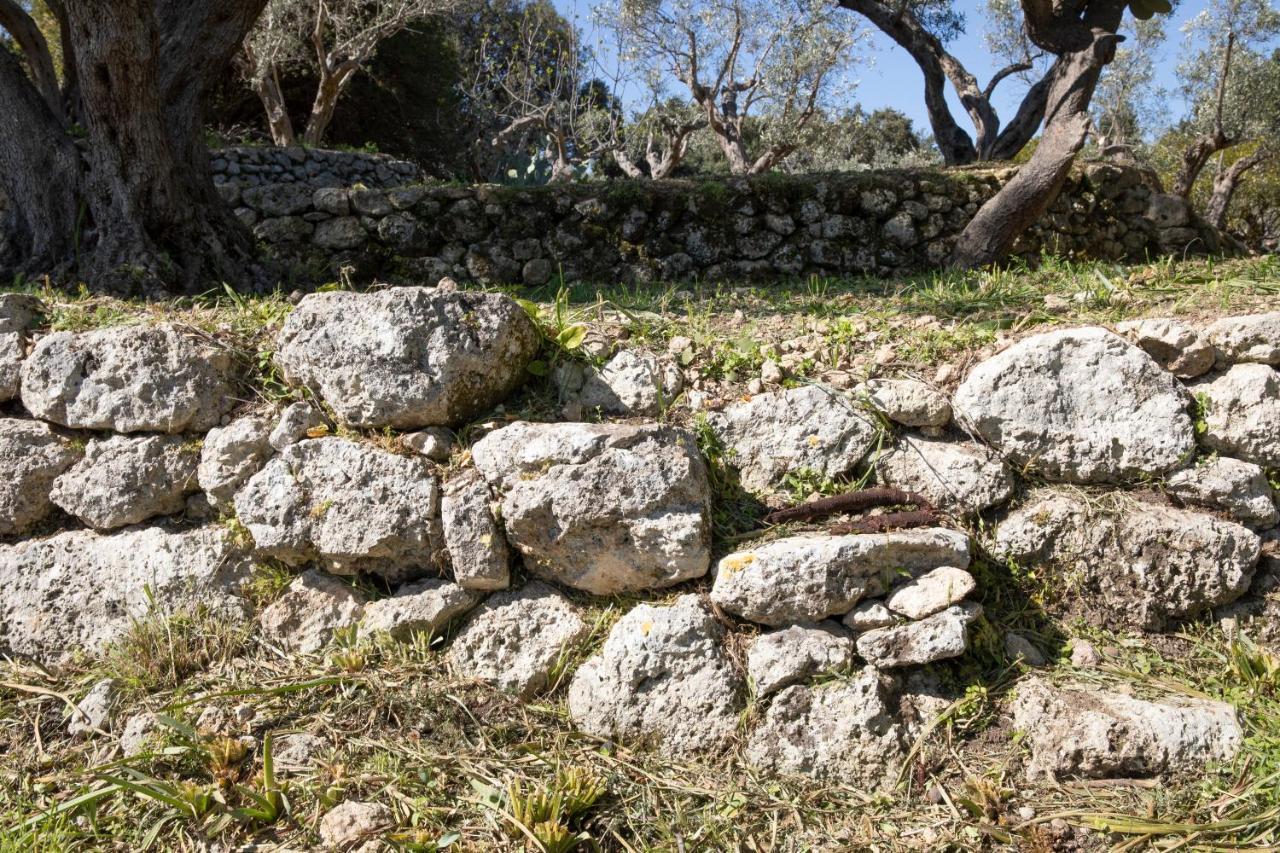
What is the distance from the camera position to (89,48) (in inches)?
171

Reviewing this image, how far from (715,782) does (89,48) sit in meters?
4.45

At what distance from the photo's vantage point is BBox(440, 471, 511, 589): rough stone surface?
3.19m

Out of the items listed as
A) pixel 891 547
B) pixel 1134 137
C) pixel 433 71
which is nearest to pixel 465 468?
pixel 891 547

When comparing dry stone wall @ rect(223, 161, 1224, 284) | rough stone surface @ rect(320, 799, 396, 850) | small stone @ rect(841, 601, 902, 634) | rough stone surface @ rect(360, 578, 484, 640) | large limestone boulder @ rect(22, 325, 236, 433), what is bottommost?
rough stone surface @ rect(320, 799, 396, 850)

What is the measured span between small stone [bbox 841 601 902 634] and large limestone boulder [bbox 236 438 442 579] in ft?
4.96

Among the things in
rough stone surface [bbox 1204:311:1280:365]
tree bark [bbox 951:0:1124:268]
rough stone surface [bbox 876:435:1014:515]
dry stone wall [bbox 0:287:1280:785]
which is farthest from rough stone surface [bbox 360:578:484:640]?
tree bark [bbox 951:0:1124:268]

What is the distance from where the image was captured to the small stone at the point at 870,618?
2.97 m

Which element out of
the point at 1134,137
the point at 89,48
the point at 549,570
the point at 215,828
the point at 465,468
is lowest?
the point at 215,828

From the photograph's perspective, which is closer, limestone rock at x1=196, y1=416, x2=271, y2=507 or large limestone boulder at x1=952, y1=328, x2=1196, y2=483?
large limestone boulder at x1=952, y1=328, x2=1196, y2=483

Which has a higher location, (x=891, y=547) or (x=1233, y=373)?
(x=1233, y=373)

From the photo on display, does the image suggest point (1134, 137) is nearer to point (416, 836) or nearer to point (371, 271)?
point (371, 271)

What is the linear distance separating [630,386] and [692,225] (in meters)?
3.10

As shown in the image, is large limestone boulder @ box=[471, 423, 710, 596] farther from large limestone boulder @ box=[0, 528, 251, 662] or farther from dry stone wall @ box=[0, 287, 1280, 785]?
large limestone boulder @ box=[0, 528, 251, 662]

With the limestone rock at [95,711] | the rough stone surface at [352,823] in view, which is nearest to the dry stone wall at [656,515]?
the limestone rock at [95,711]
